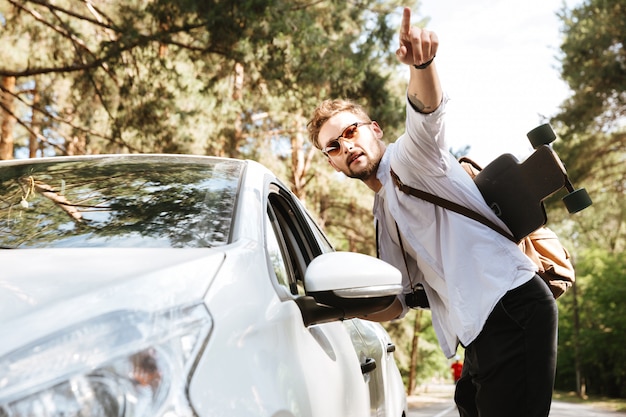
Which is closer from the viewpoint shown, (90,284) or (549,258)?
(90,284)

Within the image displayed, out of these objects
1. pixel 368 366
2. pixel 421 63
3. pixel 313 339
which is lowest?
pixel 368 366

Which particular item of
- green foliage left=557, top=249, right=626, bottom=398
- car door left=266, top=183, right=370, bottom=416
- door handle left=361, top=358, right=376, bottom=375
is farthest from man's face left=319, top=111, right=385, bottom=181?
green foliage left=557, top=249, right=626, bottom=398

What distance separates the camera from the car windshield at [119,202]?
6.58ft

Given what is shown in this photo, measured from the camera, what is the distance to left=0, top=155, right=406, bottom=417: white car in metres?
1.29

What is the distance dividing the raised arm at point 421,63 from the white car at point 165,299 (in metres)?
0.58

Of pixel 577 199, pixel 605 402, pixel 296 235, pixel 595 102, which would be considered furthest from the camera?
pixel 605 402

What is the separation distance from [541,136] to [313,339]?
3.87 ft

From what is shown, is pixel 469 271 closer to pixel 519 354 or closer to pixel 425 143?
pixel 519 354

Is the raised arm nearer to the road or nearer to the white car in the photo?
the white car

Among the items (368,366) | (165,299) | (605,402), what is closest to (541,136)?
(368,366)

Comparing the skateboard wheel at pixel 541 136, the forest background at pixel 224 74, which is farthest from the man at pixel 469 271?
the forest background at pixel 224 74

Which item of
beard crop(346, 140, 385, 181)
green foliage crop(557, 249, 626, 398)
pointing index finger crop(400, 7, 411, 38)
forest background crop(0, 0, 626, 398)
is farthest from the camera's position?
green foliage crop(557, 249, 626, 398)

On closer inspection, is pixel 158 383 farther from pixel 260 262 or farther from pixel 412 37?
pixel 412 37

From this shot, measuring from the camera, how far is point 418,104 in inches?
97.7
